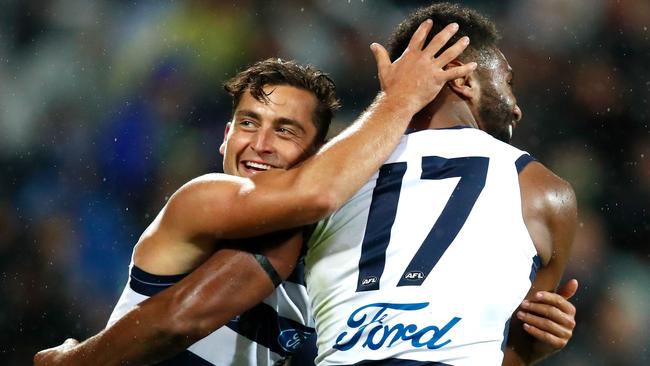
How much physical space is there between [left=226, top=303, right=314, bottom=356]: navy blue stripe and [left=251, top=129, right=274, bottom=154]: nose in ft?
2.23

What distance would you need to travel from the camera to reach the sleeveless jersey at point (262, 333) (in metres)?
2.75

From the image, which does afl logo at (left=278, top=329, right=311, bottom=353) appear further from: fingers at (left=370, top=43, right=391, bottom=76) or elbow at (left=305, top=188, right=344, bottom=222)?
fingers at (left=370, top=43, right=391, bottom=76)

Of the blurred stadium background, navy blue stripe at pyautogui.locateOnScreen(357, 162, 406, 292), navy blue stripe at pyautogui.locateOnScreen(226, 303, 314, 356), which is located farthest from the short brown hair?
the blurred stadium background

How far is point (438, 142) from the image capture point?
93.8 inches

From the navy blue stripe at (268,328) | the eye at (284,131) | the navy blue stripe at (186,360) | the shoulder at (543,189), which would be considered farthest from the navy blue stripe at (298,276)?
the shoulder at (543,189)

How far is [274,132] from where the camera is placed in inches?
128

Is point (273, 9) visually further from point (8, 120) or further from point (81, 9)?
point (8, 120)

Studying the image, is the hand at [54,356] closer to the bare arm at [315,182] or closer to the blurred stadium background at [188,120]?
the bare arm at [315,182]

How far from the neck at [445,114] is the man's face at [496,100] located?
0.07 metres

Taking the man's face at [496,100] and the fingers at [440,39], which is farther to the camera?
the man's face at [496,100]

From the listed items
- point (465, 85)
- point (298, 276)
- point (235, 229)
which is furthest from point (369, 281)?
point (465, 85)

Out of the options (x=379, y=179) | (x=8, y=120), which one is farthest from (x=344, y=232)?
(x=8, y=120)

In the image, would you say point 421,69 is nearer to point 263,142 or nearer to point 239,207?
point 239,207

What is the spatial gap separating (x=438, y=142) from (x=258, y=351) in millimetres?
970
